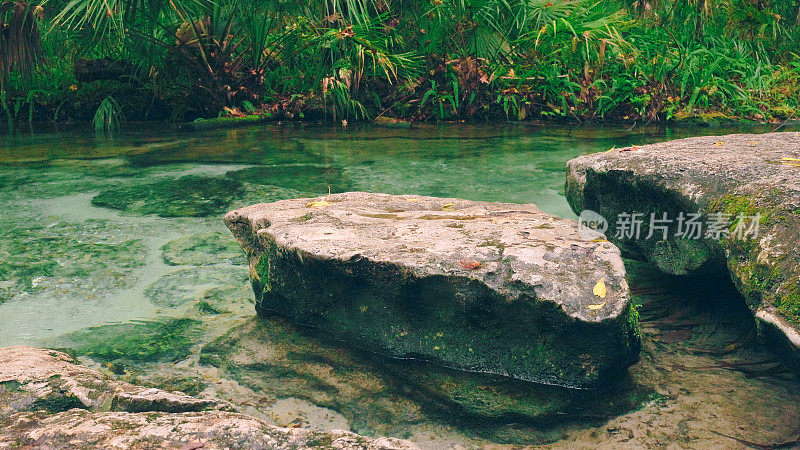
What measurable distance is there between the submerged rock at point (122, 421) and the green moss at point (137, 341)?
1.33 ft

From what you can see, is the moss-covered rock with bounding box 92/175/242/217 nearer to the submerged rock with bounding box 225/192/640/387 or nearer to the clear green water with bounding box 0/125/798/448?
the clear green water with bounding box 0/125/798/448

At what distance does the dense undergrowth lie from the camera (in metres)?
6.61

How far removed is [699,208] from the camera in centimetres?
190

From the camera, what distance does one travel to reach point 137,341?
189cm

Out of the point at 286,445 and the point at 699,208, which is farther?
the point at 699,208

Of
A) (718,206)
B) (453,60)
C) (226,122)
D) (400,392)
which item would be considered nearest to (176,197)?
(400,392)

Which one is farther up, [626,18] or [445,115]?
[626,18]

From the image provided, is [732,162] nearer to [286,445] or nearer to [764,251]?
[764,251]

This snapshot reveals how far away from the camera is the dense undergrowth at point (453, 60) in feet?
21.7

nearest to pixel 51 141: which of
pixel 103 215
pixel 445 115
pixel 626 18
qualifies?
pixel 103 215

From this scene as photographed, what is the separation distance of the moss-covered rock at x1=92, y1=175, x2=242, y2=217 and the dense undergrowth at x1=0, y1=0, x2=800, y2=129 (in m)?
2.79

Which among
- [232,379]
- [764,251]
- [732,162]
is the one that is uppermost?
[732,162]

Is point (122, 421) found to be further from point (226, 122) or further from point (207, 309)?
point (226, 122)

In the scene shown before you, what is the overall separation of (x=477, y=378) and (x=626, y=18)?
24.2ft
